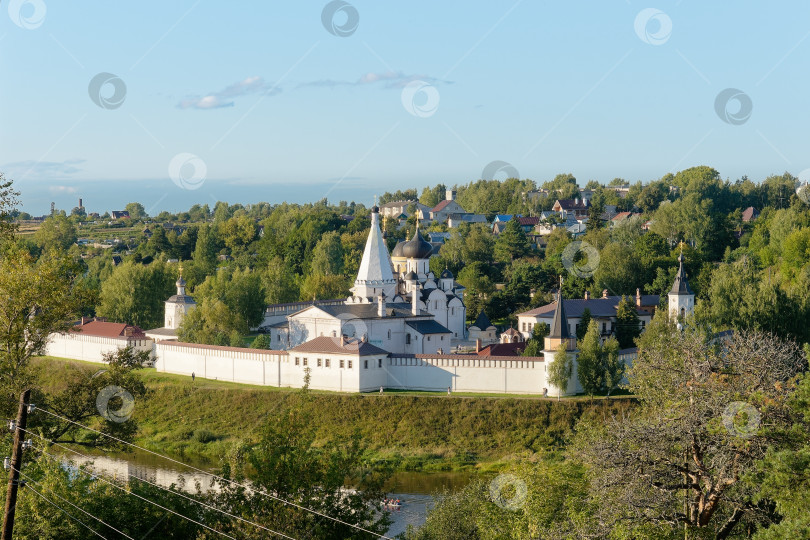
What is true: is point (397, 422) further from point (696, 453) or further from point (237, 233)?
point (237, 233)

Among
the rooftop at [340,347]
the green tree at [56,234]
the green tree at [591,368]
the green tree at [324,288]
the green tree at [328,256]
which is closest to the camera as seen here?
the green tree at [591,368]

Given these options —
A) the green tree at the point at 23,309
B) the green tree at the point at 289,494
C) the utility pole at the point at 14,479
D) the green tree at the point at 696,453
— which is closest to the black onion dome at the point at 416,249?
the green tree at the point at 23,309

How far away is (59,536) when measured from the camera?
18.9m

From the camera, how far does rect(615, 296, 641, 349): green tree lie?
46.7m

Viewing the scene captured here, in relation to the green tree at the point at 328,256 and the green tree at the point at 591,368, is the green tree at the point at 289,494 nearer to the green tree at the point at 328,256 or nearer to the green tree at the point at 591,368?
the green tree at the point at 591,368

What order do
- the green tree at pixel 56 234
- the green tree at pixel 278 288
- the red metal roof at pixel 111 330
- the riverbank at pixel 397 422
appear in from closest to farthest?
the riverbank at pixel 397 422 < the red metal roof at pixel 111 330 < the green tree at pixel 278 288 < the green tree at pixel 56 234

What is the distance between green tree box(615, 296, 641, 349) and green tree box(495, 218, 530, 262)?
85.8ft

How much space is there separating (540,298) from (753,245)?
1730cm

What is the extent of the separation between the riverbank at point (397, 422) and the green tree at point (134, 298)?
45.4 feet

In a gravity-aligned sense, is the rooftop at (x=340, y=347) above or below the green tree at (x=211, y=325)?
below

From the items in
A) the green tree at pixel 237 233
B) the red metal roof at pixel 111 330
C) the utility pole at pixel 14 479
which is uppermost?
the green tree at pixel 237 233

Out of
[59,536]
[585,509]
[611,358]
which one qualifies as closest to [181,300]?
[611,358]

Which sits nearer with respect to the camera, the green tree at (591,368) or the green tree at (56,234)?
the green tree at (591,368)

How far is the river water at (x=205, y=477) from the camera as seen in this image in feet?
100
